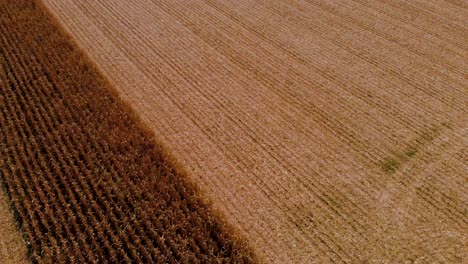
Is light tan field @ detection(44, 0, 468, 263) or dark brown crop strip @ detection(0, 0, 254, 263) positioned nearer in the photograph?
dark brown crop strip @ detection(0, 0, 254, 263)

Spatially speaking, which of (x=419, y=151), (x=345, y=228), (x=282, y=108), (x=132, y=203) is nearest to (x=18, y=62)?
(x=132, y=203)

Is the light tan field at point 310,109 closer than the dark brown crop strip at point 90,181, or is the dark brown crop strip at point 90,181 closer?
A: the dark brown crop strip at point 90,181

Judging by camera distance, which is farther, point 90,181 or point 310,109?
point 310,109

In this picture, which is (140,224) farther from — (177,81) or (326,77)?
(326,77)

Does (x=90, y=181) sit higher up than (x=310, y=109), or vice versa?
(x=90, y=181)
